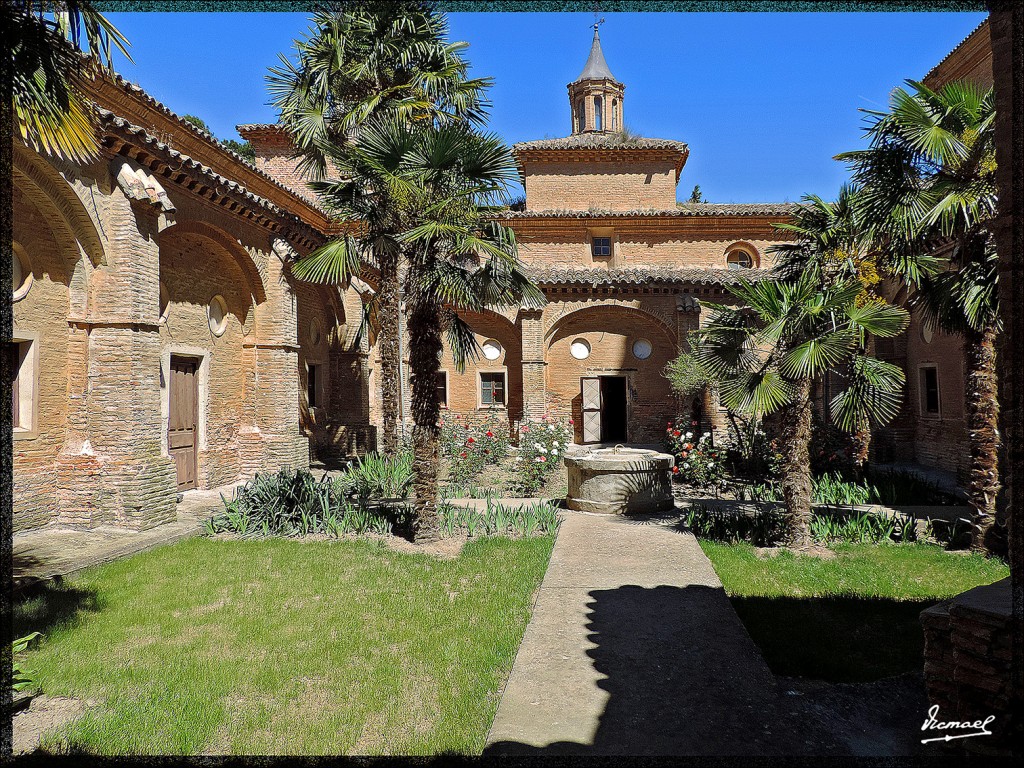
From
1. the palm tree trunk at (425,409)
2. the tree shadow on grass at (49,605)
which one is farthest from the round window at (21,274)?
the palm tree trunk at (425,409)

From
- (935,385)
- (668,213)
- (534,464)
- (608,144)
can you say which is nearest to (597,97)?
(608,144)

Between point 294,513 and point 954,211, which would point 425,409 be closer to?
point 294,513

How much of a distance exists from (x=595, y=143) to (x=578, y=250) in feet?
13.9

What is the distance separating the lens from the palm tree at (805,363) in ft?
23.6

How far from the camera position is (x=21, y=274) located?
828 centimetres

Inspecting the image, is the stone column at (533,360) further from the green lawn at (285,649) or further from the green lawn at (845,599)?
the green lawn at (285,649)

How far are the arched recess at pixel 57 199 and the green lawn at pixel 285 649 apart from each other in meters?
4.88

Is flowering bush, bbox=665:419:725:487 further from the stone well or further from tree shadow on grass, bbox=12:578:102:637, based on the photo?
tree shadow on grass, bbox=12:578:102:637

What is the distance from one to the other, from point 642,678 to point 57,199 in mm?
9810

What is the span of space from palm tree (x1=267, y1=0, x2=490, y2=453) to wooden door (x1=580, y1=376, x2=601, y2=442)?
911cm

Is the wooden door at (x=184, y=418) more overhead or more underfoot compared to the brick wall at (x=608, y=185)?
more underfoot

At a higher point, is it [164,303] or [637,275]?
[637,275]

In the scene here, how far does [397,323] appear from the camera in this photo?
11352 mm

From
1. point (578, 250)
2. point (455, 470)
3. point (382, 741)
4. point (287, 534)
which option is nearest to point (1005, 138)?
point (382, 741)
